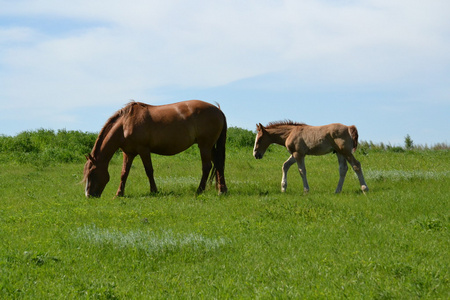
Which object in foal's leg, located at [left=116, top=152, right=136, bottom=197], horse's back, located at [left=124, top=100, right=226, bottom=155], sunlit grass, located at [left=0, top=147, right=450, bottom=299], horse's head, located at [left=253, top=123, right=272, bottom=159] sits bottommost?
sunlit grass, located at [left=0, top=147, right=450, bottom=299]

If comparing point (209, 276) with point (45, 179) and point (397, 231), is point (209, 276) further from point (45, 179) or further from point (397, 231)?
point (45, 179)

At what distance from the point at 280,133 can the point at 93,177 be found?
575cm

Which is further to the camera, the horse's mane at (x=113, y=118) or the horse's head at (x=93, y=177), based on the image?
the horse's mane at (x=113, y=118)

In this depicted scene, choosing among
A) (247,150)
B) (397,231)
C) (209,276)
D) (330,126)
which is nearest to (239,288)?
(209,276)

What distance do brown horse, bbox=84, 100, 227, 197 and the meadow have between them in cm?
67

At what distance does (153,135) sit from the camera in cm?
1493

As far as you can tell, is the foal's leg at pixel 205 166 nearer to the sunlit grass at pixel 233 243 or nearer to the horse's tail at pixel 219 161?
the horse's tail at pixel 219 161

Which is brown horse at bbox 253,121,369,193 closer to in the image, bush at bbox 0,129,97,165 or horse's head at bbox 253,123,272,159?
horse's head at bbox 253,123,272,159

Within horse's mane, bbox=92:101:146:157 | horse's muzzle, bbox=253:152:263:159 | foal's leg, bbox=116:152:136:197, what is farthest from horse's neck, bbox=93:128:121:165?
horse's muzzle, bbox=253:152:263:159

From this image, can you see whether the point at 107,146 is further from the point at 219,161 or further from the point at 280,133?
the point at 280,133

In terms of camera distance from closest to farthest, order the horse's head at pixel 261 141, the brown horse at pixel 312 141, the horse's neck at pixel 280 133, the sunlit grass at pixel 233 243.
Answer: the sunlit grass at pixel 233 243
the brown horse at pixel 312 141
the horse's neck at pixel 280 133
the horse's head at pixel 261 141

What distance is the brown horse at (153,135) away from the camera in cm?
1475

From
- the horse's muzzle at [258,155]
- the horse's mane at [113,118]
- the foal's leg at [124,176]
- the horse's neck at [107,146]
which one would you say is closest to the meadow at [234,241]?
the foal's leg at [124,176]

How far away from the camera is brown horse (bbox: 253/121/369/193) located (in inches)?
541
